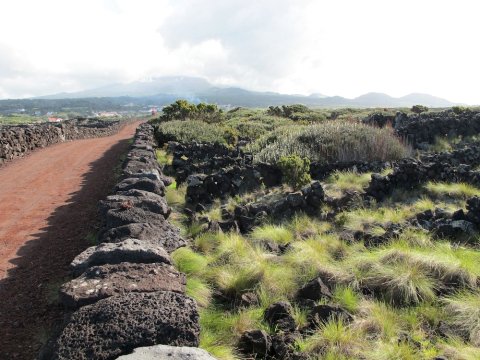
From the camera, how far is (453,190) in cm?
1022

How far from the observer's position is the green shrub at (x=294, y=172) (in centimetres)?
1196

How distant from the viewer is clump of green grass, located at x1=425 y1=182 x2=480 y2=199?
10055mm

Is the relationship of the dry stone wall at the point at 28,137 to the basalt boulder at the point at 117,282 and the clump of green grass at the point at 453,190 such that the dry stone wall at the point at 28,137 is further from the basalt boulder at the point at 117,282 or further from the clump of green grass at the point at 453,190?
the clump of green grass at the point at 453,190

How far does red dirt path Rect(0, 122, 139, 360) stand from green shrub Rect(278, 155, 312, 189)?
5.21m

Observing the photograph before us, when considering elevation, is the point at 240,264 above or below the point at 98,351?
below

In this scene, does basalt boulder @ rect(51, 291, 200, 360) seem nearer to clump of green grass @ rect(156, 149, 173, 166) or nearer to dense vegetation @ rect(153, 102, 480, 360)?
dense vegetation @ rect(153, 102, 480, 360)

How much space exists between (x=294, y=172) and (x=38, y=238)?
673 centimetres

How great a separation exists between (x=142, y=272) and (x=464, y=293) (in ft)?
12.9

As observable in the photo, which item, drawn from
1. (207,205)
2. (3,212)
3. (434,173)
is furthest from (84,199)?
(434,173)

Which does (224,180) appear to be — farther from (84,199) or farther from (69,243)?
(69,243)

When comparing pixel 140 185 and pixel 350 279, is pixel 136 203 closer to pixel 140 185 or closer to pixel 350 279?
pixel 140 185

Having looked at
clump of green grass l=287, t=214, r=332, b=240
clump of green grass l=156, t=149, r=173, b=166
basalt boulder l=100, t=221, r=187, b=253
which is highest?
basalt boulder l=100, t=221, r=187, b=253

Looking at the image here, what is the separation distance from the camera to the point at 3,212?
411 inches

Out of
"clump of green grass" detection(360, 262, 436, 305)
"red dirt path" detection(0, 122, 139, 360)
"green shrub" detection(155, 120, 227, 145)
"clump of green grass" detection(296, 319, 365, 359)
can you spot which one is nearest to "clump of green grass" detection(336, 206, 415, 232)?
"clump of green grass" detection(360, 262, 436, 305)
